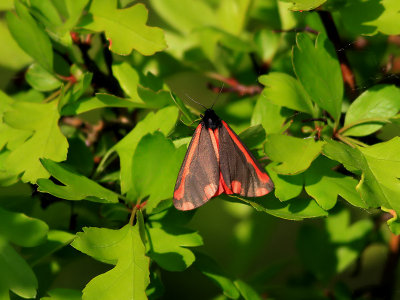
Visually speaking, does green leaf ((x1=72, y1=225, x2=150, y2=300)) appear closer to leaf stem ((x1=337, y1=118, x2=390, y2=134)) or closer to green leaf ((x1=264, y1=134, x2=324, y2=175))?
green leaf ((x1=264, y1=134, x2=324, y2=175))

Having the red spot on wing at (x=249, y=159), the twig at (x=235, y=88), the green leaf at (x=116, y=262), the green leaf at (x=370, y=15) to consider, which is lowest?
the twig at (x=235, y=88)

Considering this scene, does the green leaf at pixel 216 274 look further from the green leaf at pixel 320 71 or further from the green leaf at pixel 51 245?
the green leaf at pixel 320 71

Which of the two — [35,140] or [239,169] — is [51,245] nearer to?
[35,140]

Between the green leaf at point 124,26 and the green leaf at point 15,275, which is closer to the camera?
the green leaf at point 15,275

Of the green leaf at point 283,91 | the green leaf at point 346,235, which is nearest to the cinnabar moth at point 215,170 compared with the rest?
the green leaf at point 283,91

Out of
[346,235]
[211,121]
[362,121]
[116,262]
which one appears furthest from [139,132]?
[346,235]

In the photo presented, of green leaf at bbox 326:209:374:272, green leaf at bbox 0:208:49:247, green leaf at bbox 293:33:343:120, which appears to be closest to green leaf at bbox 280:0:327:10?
green leaf at bbox 293:33:343:120
